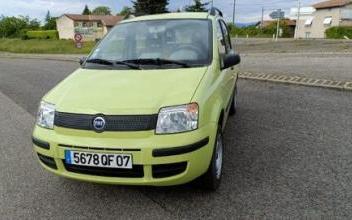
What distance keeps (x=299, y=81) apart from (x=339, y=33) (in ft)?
144

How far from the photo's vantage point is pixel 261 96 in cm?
800

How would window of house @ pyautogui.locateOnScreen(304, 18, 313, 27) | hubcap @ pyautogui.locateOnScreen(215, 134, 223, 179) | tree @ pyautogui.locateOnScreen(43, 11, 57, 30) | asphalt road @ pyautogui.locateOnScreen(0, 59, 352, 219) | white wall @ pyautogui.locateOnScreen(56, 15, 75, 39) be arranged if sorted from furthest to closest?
tree @ pyautogui.locateOnScreen(43, 11, 57, 30)
white wall @ pyautogui.locateOnScreen(56, 15, 75, 39)
window of house @ pyautogui.locateOnScreen(304, 18, 313, 27)
hubcap @ pyautogui.locateOnScreen(215, 134, 223, 179)
asphalt road @ pyautogui.locateOnScreen(0, 59, 352, 219)

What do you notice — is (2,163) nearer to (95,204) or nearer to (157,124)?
(95,204)

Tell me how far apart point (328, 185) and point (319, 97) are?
175 inches

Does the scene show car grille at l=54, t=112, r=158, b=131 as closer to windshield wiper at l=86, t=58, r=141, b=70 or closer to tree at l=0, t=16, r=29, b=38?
windshield wiper at l=86, t=58, r=141, b=70

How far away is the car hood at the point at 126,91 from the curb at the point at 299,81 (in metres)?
5.92

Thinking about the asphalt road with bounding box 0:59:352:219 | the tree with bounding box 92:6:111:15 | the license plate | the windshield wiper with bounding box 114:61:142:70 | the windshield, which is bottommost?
the asphalt road with bounding box 0:59:352:219

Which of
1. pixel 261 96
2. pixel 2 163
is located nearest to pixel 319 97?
pixel 261 96

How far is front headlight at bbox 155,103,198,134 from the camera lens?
2900mm

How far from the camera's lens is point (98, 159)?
9.55ft

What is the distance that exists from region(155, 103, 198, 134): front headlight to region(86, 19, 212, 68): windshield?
89 cm

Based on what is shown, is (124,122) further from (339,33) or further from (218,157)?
(339,33)

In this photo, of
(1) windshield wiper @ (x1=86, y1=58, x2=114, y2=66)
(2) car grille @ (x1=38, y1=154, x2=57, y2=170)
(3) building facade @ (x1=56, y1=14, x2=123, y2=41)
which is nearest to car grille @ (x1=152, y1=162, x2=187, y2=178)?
(2) car grille @ (x1=38, y1=154, x2=57, y2=170)

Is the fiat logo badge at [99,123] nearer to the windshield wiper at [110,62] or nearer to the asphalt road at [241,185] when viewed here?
the asphalt road at [241,185]
